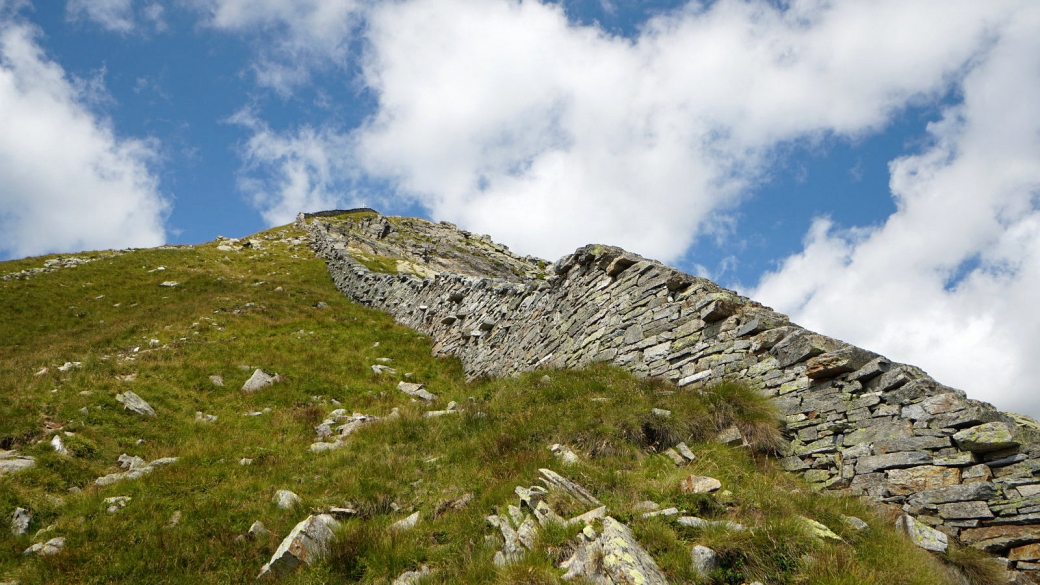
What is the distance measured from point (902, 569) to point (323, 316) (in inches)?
881

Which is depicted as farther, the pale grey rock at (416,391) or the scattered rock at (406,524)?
the pale grey rock at (416,391)

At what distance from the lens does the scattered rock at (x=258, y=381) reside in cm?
1473

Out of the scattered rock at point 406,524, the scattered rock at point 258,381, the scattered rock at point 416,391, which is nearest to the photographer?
the scattered rock at point 406,524

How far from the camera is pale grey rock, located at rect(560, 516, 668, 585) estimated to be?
16.8ft

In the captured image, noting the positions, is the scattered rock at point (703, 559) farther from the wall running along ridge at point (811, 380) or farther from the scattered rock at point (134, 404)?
the scattered rock at point (134, 404)

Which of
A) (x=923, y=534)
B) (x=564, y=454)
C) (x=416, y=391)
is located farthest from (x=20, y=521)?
(x=923, y=534)

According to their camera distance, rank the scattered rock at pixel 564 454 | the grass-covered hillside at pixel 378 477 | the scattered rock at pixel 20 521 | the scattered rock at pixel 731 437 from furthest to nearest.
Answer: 1. the scattered rock at pixel 731 437
2. the scattered rock at pixel 564 454
3. the scattered rock at pixel 20 521
4. the grass-covered hillside at pixel 378 477

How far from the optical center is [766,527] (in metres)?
5.90

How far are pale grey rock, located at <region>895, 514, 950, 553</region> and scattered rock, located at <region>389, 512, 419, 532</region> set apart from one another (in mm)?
6124

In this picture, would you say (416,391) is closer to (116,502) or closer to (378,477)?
(378,477)

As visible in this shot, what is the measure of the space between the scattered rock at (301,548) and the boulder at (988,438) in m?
8.25

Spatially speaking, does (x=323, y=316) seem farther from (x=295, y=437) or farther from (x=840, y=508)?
(x=840, y=508)

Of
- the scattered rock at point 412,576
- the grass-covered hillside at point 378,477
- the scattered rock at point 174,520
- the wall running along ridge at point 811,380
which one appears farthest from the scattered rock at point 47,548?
the wall running along ridge at point 811,380

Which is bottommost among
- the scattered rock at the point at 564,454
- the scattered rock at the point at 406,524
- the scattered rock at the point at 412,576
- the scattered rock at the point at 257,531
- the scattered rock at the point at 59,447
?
the scattered rock at the point at 412,576
